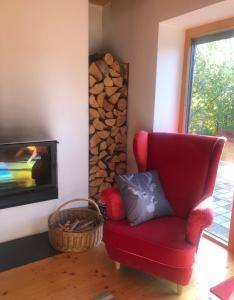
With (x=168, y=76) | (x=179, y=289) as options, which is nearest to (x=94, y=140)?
(x=168, y=76)

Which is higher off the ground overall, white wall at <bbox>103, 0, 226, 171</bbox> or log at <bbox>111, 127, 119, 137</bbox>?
white wall at <bbox>103, 0, 226, 171</bbox>

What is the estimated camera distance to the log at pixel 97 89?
2.60 metres

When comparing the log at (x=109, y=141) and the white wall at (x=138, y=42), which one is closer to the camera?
the white wall at (x=138, y=42)

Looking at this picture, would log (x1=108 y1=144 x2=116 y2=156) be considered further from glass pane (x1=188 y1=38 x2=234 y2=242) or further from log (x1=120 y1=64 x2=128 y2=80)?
glass pane (x1=188 y1=38 x2=234 y2=242)

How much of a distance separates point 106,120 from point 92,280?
1497 millimetres

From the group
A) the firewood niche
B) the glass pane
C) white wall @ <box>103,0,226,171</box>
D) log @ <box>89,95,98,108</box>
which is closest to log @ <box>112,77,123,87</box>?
the firewood niche

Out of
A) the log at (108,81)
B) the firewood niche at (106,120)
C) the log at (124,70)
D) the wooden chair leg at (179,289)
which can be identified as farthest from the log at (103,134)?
the wooden chair leg at (179,289)

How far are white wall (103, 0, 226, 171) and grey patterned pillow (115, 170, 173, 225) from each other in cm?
70

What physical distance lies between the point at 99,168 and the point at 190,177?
1.07 meters

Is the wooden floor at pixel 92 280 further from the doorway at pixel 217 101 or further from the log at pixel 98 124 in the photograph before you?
the log at pixel 98 124

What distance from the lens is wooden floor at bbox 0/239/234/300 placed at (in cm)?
174

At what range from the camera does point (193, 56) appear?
8.23ft

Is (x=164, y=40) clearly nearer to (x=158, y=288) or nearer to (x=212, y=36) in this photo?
(x=212, y=36)

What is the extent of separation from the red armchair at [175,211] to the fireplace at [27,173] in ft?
1.92
